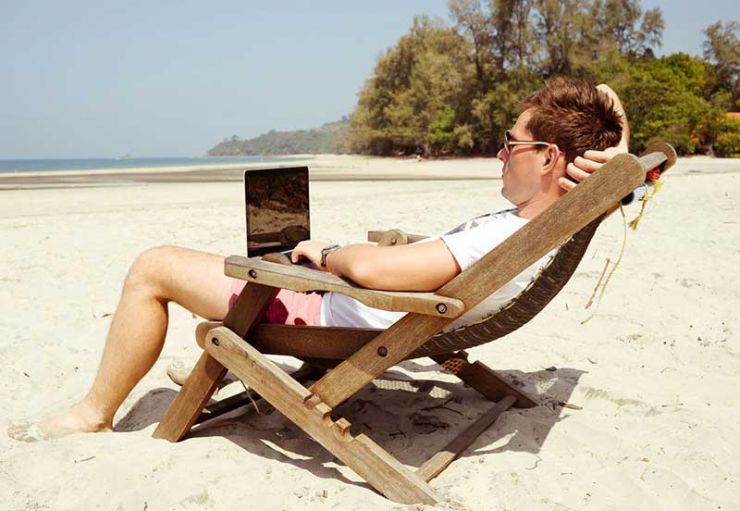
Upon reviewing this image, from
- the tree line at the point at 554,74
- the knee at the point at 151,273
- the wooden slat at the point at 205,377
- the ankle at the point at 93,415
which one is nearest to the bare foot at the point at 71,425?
the ankle at the point at 93,415

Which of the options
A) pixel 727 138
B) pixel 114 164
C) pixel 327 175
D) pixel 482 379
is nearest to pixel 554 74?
pixel 727 138

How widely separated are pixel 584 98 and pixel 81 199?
12.8 metres

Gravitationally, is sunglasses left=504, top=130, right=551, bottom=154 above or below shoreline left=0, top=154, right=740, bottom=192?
above

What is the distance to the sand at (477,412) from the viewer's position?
92.6 inches

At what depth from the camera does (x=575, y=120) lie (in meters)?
2.27

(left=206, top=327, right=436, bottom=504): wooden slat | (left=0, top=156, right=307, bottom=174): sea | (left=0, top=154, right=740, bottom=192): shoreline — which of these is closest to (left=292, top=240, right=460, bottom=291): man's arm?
(left=206, top=327, right=436, bottom=504): wooden slat

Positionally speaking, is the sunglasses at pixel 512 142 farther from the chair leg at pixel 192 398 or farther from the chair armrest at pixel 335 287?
the chair leg at pixel 192 398

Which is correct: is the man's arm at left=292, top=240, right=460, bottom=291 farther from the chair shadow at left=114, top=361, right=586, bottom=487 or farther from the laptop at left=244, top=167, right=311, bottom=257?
the chair shadow at left=114, top=361, right=586, bottom=487

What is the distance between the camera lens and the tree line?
117ft

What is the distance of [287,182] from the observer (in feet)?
9.35

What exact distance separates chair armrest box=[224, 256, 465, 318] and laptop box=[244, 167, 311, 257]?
0.29 m

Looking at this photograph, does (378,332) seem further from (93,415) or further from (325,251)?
(93,415)

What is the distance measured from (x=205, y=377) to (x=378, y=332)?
2.45 ft

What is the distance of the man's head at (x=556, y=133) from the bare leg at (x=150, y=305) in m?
1.23
